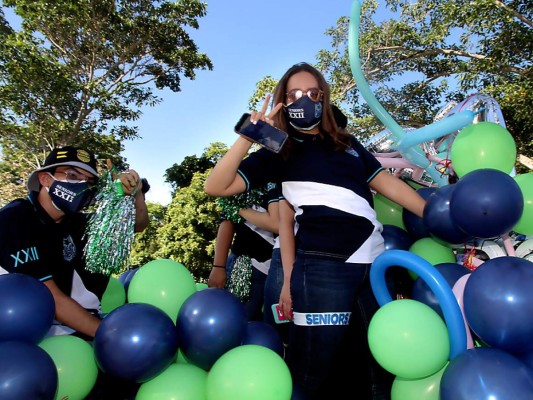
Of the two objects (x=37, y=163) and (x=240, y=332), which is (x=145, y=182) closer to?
(x=240, y=332)

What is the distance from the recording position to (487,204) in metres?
1.74

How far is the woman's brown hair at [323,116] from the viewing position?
6.75ft

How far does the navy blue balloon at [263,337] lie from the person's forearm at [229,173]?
0.73 m

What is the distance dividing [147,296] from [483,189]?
1.70 metres

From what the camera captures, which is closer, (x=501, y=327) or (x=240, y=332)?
(x=501, y=327)

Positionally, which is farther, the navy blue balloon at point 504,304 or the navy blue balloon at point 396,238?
the navy blue balloon at point 396,238

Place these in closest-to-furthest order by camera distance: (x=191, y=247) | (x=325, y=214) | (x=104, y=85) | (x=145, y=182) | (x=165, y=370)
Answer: (x=325, y=214) < (x=165, y=370) < (x=145, y=182) < (x=191, y=247) < (x=104, y=85)

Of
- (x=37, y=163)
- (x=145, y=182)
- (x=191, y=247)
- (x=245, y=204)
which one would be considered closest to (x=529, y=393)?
(x=245, y=204)

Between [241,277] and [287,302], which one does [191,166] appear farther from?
[287,302]

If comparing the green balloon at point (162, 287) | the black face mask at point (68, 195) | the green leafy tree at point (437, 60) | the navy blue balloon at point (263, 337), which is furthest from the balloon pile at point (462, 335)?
the green leafy tree at point (437, 60)

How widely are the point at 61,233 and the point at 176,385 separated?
1.08m

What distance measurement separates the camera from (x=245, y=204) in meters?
2.67

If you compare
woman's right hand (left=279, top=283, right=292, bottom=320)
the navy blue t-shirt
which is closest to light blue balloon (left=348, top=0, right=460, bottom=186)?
woman's right hand (left=279, top=283, right=292, bottom=320)

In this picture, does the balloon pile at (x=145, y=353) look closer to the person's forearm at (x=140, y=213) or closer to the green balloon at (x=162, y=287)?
the green balloon at (x=162, y=287)
